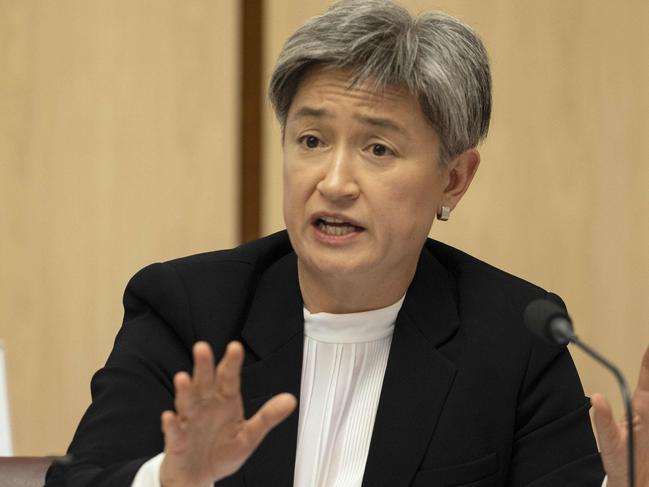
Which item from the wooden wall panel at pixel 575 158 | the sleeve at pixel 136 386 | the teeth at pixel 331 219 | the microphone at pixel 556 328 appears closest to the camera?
the microphone at pixel 556 328

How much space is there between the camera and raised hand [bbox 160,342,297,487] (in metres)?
1.49

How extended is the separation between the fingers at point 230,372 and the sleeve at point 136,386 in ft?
0.89

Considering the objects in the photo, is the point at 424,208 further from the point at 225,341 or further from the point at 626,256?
the point at 626,256

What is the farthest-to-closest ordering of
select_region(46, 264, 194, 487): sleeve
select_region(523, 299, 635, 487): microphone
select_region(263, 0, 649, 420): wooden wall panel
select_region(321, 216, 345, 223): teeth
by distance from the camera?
select_region(263, 0, 649, 420): wooden wall panel < select_region(321, 216, 345, 223): teeth < select_region(46, 264, 194, 487): sleeve < select_region(523, 299, 635, 487): microphone

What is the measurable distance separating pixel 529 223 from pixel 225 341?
1670mm

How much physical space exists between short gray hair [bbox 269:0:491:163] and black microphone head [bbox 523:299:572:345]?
1.86ft

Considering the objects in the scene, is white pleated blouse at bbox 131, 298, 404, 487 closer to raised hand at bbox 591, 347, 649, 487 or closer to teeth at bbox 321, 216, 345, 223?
teeth at bbox 321, 216, 345, 223

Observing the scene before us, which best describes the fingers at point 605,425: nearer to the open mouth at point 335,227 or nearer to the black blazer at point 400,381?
the black blazer at point 400,381

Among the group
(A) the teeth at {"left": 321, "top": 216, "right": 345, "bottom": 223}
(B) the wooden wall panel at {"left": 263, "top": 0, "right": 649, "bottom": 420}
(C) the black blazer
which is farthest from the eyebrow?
(B) the wooden wall panel at {"left": 263, "top": 0, "right": 649, "bottom": 420}

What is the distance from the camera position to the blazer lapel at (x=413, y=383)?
190 centimetres

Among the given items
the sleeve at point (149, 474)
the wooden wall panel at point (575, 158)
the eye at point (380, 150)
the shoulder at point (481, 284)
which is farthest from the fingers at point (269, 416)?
the wooden wall panel at point (575, 158)

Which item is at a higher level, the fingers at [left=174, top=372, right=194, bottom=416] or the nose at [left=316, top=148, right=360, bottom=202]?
the nose at [left=316, top=148, right=360, bottom=202]

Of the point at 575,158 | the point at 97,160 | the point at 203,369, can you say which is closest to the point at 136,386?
the point at 203,369

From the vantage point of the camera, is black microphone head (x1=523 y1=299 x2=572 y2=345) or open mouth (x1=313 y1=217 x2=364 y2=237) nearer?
black microphone head (x1=523 y1=299 x2=572 y2=345)
